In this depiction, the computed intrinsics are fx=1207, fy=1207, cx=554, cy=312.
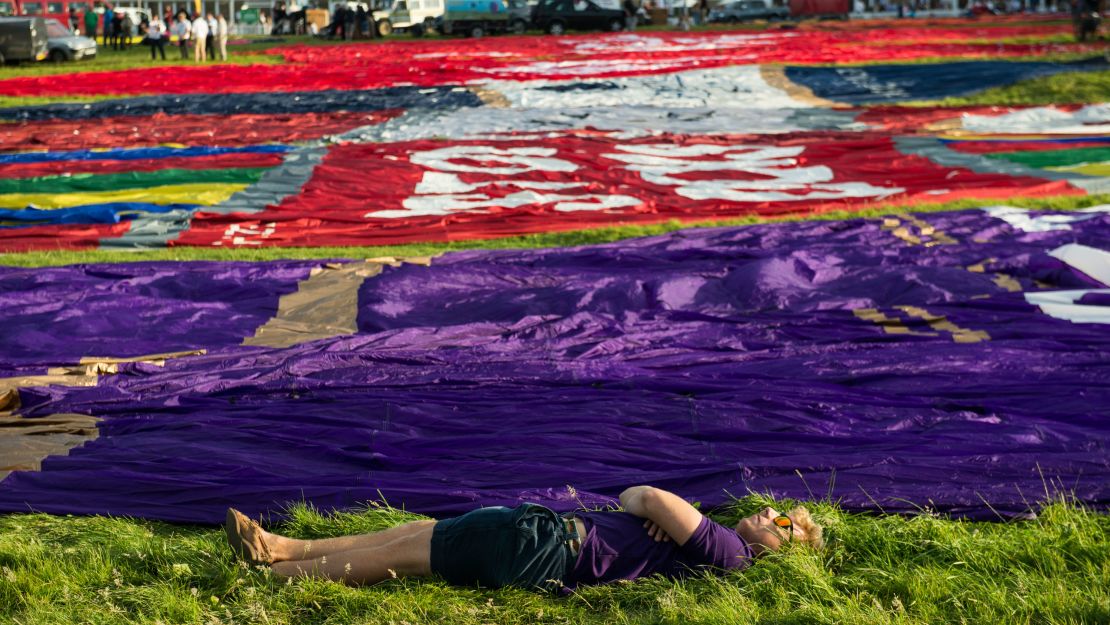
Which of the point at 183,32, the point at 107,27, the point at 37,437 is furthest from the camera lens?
the point at 107,27

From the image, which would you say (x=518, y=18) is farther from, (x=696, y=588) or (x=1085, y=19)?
(x=696, y=588)

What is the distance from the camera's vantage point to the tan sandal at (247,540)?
423 cm

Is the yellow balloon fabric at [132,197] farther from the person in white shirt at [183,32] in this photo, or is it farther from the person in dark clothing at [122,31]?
the person in dark clothing at [122,31]

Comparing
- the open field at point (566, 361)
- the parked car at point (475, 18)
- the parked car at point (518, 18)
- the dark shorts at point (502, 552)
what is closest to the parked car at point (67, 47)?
the parked car at point (475, 18)

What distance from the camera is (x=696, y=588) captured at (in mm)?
4234

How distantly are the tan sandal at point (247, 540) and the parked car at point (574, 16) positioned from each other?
3154cm

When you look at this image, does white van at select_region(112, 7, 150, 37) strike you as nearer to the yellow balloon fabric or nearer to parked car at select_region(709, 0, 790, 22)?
parked car at select_region(709, 0, 790, 22)

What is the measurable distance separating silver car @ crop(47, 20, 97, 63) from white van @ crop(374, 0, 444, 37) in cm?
1004

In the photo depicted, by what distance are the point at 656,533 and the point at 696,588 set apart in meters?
0.24

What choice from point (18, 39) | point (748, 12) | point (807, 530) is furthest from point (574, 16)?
point (807, 530)

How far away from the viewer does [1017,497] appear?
4758mm

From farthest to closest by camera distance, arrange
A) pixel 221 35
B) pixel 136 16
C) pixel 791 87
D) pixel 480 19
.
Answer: pixel 136 16 → pixel 480 19 → pixel 221 35 → pixel 791 87

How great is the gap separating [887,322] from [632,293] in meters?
1.57

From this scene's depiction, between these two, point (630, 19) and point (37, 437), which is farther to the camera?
point (630, 19)
